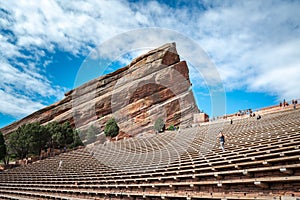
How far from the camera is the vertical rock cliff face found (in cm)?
4781

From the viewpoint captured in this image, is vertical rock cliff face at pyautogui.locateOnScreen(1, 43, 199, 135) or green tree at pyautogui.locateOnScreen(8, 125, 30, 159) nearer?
green tree at pyautogui.locateOnScreen(8, 125, 30, 159)

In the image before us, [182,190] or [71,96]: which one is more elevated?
[71,96]

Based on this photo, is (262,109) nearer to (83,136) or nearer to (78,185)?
(78,185)

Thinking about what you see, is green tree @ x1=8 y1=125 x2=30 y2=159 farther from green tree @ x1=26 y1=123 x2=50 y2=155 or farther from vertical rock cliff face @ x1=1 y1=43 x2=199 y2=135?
vertical rock cliff face @ x1=1 y1=43 x2=199 y2=135

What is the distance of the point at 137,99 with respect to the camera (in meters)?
50.2

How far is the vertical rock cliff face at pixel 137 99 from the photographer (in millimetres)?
47812

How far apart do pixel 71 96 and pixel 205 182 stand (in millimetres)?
56701

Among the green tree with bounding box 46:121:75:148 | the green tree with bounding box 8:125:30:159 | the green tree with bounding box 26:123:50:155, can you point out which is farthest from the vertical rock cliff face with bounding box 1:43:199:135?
the green tree with bounding box 8:125:30:159

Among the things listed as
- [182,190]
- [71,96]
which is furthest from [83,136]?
[182,190]

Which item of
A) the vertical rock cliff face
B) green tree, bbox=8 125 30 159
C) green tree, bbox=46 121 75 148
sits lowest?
green tree, bbox=8 125 30 159

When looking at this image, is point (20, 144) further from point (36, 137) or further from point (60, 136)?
point (60, 136)

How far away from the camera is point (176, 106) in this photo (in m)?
48.7

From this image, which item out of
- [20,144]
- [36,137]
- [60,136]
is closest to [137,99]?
[60,136]

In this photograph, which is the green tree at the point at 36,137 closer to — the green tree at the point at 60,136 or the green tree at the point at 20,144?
the green tree at the point at 20,144
